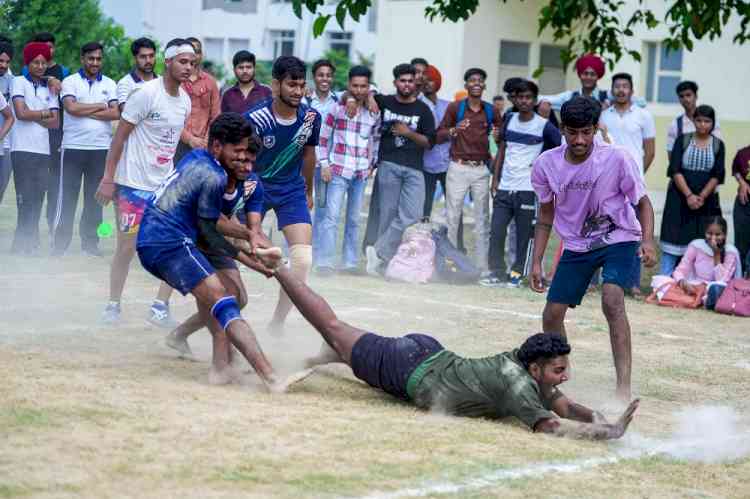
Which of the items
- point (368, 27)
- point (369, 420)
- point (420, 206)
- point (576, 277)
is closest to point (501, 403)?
point (369, 420)

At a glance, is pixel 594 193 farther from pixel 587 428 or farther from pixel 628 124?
pixel 628 124

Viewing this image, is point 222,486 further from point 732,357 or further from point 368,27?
point 368,27

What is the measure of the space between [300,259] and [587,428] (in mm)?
2972

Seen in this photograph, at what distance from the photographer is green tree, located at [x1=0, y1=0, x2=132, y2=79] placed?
18.5m

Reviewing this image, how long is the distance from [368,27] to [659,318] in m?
33.2

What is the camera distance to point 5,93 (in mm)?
13430

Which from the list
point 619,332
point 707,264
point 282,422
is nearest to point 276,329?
point 619,332

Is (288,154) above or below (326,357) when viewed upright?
above

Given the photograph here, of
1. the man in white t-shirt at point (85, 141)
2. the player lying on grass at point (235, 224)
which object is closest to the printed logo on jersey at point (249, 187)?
the player lying on grass at point (235, 224)

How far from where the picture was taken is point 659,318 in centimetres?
1207

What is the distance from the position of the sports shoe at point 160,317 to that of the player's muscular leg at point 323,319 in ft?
7.33

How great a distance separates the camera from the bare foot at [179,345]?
8336 millimetres

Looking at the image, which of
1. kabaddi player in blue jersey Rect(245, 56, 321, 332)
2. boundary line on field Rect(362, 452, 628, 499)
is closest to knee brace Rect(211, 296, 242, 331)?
kabaddi player in blue jersey Rect(245, 56, 321, 332)

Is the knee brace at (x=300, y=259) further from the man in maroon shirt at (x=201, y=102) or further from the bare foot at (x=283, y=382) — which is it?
the man in maroon shirt at (x=201, y=102)
